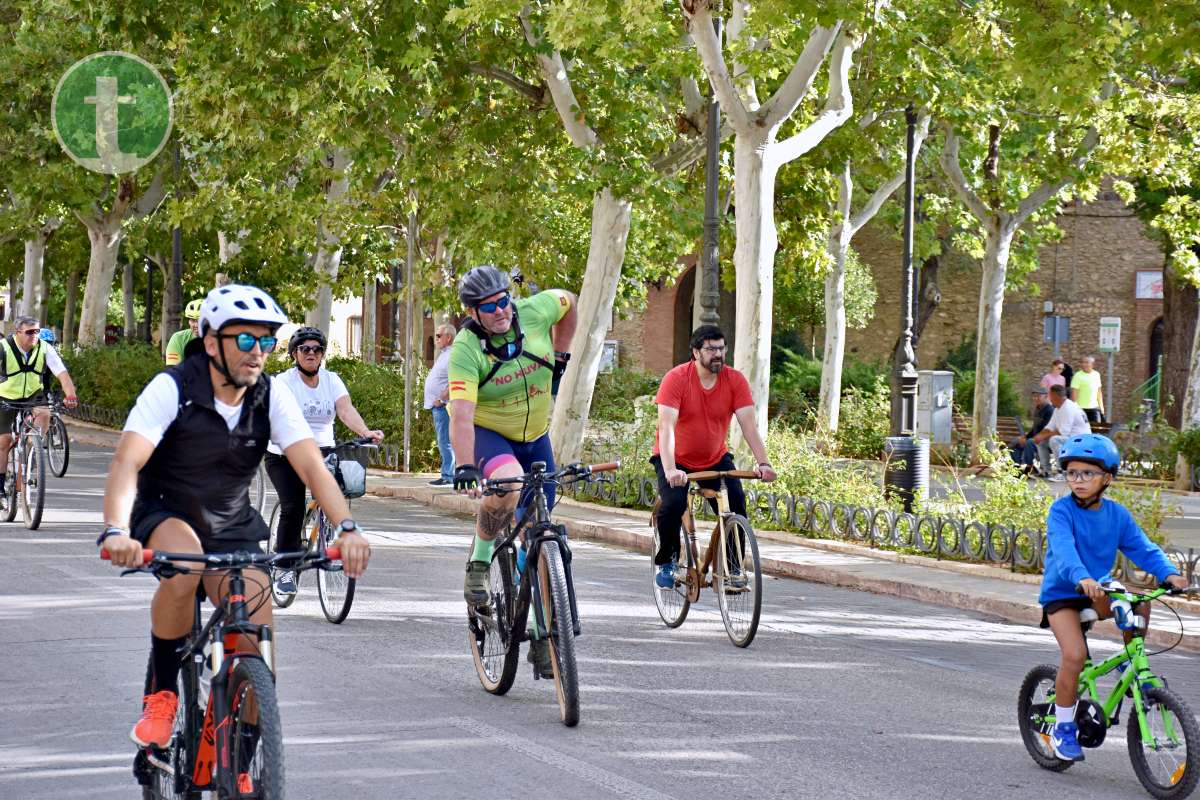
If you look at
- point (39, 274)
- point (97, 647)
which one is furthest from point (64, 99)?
point (97, 647)

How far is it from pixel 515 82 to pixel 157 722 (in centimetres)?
1790

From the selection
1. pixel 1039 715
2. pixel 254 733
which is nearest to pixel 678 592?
pixel 1039 715

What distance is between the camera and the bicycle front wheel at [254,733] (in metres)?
4.61

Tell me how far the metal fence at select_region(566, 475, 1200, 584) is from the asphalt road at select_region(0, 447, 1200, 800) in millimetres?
1533

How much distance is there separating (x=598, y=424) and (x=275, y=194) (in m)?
7.45

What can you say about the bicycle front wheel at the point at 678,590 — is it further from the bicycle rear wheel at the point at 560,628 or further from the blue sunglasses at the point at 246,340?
the blue sunglasses at the point at 246,340

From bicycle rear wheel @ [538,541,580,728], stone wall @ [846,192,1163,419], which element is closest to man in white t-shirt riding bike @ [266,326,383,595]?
bicycle rear wheel @ [538,541,580,728]

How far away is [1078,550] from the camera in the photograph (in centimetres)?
675

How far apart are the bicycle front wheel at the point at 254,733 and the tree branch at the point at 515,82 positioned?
17.9 metres

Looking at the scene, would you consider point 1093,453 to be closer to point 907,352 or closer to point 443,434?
point 907,352

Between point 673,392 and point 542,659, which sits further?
point 673,392

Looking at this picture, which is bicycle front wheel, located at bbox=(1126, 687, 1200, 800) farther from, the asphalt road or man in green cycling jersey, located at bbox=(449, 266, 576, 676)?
man in green cycling jersey, located at bbox=(449, 266, 576, 676)

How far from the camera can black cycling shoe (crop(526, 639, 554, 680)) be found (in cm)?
762

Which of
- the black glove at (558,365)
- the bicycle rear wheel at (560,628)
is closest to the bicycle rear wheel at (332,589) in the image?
the black glove at (558,365)
